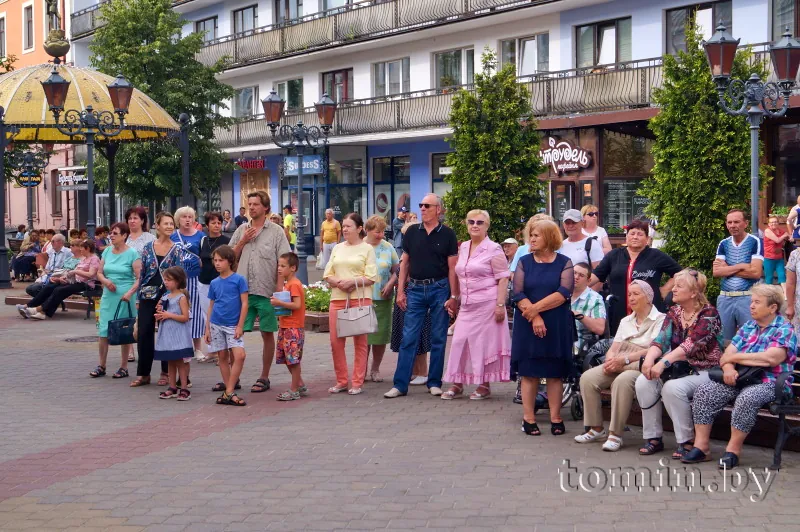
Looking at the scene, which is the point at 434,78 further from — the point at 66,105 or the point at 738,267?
the point at 738,267

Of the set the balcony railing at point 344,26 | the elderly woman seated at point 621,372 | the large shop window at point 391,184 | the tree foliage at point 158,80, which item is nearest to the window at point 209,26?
the balcony railing at point 344,26

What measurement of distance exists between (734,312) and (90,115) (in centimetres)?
1369

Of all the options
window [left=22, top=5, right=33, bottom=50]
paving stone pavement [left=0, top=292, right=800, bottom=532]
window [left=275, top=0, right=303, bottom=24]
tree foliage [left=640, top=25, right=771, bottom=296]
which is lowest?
paving stone pavement [left=0, top=292, right=800, bottom=532]

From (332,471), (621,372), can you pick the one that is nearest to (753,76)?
(621,372)

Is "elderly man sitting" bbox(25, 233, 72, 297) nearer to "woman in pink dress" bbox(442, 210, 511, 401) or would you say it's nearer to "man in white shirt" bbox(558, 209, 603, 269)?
"man in white shirt" bbox(558, 209, 603, 269)

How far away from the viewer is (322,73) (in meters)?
39.5

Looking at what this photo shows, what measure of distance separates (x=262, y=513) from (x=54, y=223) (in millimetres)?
51432

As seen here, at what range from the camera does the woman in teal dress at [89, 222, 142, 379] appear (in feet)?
39.8

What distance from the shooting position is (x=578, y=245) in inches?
449

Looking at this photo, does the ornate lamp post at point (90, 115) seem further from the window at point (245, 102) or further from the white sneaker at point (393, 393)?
the window at point (245, 102)

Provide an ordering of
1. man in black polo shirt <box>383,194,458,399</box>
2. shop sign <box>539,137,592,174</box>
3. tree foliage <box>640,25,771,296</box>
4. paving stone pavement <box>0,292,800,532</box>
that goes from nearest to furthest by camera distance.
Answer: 1. paving stone pavement <box>0,292,800,532</box>
2. man in black polo shirt <box>383,194,458,399</box>
3. tree foliage <box>640,25,771,296</box>
4. shop sign <box>539,137,592,174</box>

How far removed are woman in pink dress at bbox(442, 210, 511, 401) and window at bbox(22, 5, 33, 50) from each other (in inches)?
2007

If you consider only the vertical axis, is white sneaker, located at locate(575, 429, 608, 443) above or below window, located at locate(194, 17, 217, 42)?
below

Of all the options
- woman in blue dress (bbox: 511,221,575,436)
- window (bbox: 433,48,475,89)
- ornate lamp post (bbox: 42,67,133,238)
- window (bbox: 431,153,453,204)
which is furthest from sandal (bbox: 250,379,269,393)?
window (bbox: 431,153,453,204)
